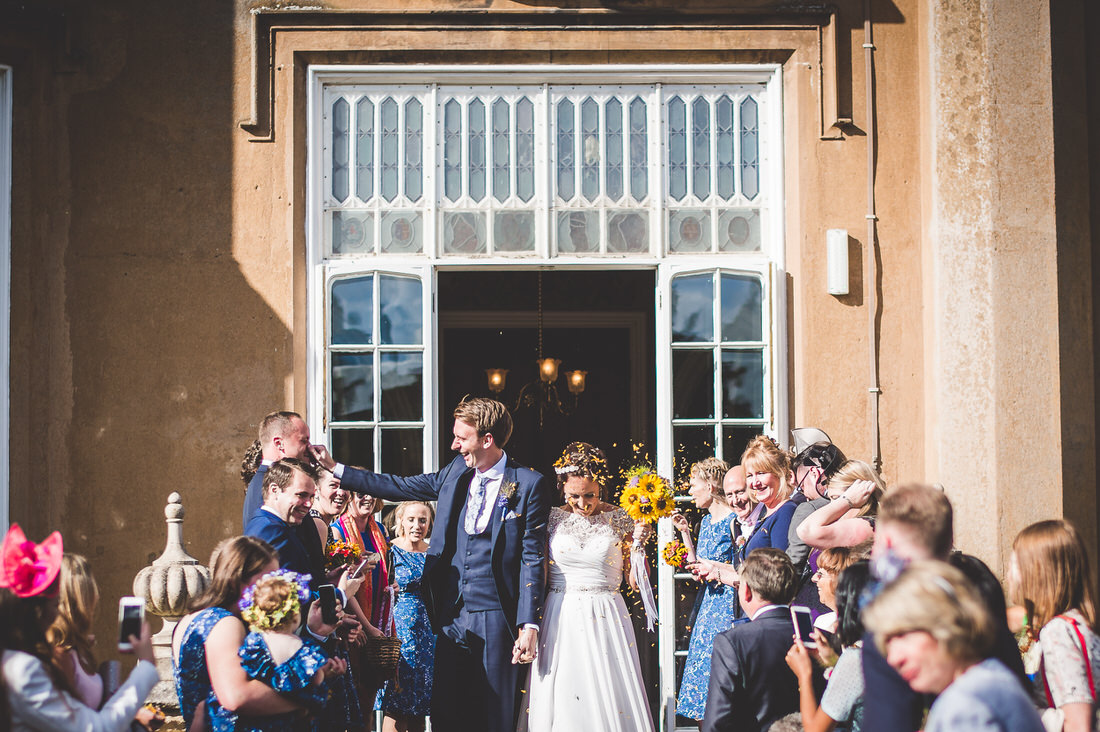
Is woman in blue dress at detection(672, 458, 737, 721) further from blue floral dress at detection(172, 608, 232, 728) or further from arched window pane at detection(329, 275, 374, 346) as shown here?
blue floral dress at detection(172, 608, 232, 728)

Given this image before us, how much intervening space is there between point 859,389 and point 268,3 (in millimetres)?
4571

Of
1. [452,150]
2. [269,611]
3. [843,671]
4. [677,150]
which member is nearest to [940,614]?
[843,671]

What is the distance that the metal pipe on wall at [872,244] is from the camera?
23.6ft

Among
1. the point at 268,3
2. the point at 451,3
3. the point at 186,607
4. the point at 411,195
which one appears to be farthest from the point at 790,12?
Answer: the point at 186,607

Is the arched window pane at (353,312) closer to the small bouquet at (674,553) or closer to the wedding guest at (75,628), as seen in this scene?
the small bouquet at (674,553)

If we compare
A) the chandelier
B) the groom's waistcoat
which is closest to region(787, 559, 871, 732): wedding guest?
the groom's waistcoat

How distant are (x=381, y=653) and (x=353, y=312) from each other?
2.47m

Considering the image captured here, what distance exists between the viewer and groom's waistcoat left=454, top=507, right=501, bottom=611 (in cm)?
602

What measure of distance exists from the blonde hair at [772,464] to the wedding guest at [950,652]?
311 centimetres

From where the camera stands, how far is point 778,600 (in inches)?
178

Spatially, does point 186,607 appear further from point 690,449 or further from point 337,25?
point 337,25

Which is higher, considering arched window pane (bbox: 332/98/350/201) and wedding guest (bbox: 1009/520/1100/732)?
arched window pane (bbox: 332/98/350/201)

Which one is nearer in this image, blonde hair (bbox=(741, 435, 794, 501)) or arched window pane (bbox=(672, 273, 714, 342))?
blonde hair (bbox=(741, 435, 794, 501))

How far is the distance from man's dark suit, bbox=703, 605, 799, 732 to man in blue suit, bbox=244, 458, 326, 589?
5.74ft
